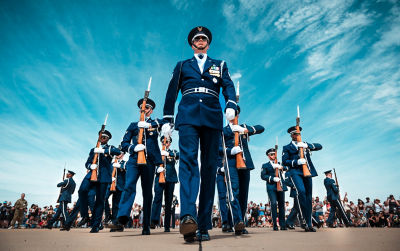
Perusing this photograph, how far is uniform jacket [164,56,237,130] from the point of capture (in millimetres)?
3168

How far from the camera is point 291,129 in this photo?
7258mm

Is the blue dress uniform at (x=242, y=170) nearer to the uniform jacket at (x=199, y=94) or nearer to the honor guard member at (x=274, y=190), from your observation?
the uniform jacket at (x=199, y=94)

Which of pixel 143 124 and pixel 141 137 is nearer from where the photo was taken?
pixel 141 137

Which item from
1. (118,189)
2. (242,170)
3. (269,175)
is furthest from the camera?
(118,189)

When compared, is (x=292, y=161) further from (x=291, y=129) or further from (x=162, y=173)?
(x=162, y=173)

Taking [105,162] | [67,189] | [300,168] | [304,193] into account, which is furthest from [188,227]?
[67,189]

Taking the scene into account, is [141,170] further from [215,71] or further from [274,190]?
[274,190]

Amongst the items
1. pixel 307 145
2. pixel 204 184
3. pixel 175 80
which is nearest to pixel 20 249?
pixel 204 184

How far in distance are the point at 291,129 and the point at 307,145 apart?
Answer: 65cm

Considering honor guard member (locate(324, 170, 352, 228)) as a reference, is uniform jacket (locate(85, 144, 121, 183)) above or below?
above

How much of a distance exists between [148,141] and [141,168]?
1.98ft

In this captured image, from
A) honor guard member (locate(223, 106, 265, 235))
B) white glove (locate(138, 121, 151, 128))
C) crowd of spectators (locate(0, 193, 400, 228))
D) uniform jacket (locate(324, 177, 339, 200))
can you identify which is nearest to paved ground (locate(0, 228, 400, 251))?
honor guard member (locate(223, 106, 265, 235))

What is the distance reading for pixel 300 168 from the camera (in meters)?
6.50

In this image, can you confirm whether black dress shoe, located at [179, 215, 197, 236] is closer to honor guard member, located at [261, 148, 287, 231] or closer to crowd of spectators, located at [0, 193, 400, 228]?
honor guard member, located at [261, 148, 287, 231]
